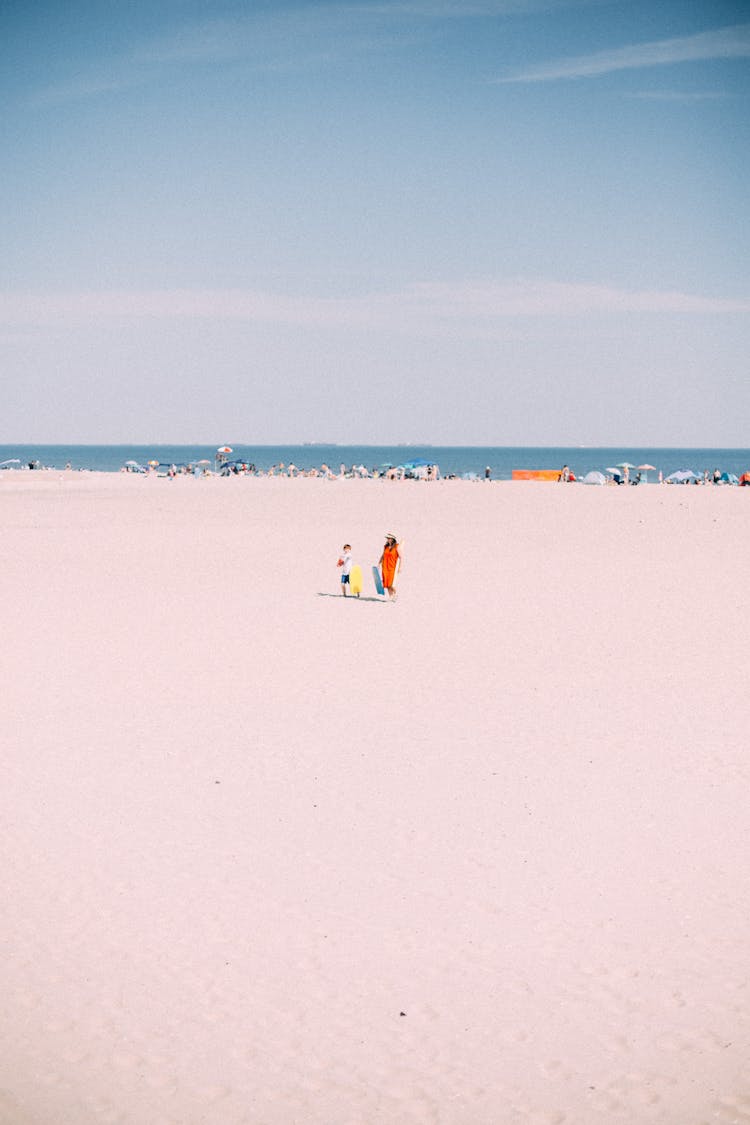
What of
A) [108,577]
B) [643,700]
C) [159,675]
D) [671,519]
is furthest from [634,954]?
[671,519]

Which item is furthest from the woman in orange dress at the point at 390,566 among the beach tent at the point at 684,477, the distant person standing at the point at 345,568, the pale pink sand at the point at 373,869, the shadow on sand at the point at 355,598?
the beach tent at the point at 684,477

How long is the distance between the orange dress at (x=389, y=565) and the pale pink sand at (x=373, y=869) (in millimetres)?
1976

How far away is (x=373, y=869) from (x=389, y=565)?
1222cm

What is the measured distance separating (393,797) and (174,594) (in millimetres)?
12137

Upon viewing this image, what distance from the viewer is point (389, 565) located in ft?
63.8

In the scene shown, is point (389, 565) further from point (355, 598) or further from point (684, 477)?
point (684, 477)

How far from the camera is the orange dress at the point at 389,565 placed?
19.3 metres

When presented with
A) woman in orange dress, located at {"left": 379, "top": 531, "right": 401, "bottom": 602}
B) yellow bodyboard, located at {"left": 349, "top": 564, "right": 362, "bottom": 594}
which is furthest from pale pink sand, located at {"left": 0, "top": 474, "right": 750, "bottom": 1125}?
yellow bodyboard, located at {"left": 349, "top": 564, "right": 362, "bottom": 594}

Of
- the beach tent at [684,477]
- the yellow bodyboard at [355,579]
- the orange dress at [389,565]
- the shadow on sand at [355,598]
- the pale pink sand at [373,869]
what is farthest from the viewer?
the beach tent at [684,477]

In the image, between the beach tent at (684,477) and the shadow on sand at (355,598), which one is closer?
the shadow on sand at (355,598)

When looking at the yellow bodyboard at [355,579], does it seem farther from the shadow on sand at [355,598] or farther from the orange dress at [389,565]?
the orange dress at [389,565]

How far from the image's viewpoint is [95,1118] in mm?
4859

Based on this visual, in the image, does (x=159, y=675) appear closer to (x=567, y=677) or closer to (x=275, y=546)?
(x=567, y=677)

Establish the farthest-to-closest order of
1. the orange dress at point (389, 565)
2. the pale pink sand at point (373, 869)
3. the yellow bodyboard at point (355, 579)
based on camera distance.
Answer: the yellow bodyboard at point (355, 579)
the orange dress at point (389, 565)
the pale pink sand at point (373, 869)
